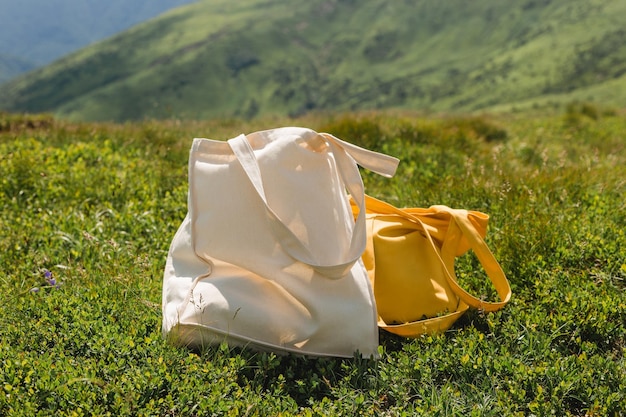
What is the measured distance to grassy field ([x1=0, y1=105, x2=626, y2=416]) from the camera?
286 centimetres

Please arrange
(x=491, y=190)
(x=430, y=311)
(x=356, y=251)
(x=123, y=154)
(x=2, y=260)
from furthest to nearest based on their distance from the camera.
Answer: (x=123, y=154) < (x=491, y=190) < (x=2, y=260) < (x=430, y=311) < (x=356, y=251)

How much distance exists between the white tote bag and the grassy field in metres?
0.16

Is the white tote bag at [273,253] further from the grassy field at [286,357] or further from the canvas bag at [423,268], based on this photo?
the canvas bag at [423,268]

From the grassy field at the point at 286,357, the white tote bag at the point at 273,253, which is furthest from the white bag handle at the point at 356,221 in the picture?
the grassy field at the point at 286,357

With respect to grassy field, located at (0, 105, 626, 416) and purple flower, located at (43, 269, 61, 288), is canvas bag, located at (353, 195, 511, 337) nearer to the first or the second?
grassy field, located at (0, 105, 626, 416)

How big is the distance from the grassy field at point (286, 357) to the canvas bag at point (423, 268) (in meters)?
0.13

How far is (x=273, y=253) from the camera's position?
3.34 metres

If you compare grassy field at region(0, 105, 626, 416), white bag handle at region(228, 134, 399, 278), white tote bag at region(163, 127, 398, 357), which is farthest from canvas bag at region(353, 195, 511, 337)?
white bag handle at region(228, 134, 399, 278)

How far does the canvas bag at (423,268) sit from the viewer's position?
12.1ft

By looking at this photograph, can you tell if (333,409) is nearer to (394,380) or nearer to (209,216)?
(394,380)

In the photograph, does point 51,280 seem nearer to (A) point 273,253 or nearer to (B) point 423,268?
(A) point 273,253

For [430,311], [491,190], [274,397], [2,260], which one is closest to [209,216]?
[274,397]

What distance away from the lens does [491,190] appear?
555 cm

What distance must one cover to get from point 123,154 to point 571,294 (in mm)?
5921
